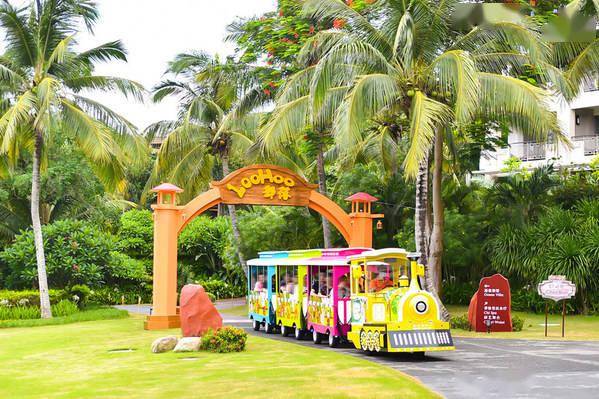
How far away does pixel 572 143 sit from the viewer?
37.6 m

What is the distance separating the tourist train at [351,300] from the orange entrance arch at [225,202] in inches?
89.8

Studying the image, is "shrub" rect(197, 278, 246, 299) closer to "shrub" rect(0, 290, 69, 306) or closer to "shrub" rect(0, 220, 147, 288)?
"shrub" rect(0, 220, 147, 288)

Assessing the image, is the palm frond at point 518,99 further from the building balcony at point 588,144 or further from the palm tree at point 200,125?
the building balcony at point 588,144

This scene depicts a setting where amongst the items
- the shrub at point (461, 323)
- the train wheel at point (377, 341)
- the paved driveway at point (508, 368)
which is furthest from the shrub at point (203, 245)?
the train wheel at point (377, 341)

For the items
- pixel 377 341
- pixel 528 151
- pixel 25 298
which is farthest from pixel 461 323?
pixel 528 151

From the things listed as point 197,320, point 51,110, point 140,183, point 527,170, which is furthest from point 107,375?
point 140,183

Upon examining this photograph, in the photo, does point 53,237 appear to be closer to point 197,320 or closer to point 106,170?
point 106,170

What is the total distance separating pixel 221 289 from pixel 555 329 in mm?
23631

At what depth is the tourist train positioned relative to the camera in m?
16.6

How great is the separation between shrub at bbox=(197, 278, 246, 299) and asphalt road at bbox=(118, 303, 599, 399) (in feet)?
75.1

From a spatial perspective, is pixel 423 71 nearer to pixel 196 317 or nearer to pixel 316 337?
pixel 316 337

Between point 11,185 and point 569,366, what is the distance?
26.5m

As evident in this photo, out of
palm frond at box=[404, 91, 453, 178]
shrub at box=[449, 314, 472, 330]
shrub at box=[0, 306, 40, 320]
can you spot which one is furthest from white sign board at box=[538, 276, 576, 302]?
shrub at box=[0, 306, 40, 320]

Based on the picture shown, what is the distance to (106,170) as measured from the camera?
2773 centimetres
